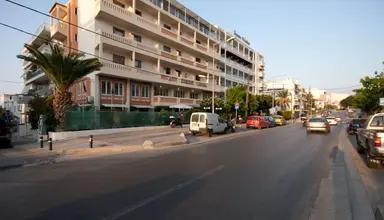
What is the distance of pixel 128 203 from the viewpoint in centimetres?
557

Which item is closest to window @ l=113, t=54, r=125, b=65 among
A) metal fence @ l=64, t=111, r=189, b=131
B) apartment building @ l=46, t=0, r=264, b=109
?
apartment building @ l=46, t=0, r=264, b=109

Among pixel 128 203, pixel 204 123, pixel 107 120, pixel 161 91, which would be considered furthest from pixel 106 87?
pixel 128 203

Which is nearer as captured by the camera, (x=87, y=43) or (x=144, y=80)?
(x=87, y=43)

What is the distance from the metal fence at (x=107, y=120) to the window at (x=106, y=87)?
16.2 ft

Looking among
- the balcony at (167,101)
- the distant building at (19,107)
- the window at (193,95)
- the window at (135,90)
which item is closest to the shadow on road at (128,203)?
the window at (135,90)

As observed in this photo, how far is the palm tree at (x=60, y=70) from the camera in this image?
62.1 ft

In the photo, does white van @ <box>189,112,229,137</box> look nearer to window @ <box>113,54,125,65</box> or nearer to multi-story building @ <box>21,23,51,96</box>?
window @ <box>113,54,125,65</box>

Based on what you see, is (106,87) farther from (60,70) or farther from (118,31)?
(60,70)

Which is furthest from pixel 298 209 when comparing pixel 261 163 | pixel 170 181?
pixel 261 163

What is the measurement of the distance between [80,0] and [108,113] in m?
17.4

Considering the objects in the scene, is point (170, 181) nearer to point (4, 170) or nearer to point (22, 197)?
point (22, 197)

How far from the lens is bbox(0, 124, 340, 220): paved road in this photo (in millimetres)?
5082

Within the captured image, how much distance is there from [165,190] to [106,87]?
24274 mm

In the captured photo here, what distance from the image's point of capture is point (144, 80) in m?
31.9
